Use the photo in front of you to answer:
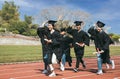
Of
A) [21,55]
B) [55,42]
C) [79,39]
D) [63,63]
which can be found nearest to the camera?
[55,42]

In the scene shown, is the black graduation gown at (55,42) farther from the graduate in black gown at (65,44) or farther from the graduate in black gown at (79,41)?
the graduate in black gown at (65,44)

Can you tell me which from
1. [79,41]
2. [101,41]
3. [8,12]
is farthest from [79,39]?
[8,12]

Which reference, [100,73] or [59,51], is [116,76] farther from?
[59,51]

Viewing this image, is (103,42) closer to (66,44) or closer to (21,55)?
(66,44)

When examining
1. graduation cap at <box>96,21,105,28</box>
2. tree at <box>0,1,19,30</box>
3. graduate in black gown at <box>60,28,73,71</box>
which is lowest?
graduate in black gown at <box>60,28,73,71</box>

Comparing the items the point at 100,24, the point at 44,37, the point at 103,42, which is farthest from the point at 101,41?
the point at 44,37

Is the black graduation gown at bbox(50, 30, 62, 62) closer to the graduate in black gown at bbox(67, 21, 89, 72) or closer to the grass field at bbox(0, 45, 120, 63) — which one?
the graduate in black gown at bbox(67, 21, 89, 72)

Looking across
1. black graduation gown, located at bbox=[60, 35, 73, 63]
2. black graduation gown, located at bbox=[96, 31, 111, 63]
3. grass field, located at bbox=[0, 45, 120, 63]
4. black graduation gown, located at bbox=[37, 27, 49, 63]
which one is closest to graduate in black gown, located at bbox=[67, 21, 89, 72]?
black graduation gown, located at bbox=[96, 31, 111, 63]

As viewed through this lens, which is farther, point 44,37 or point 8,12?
point 8,12

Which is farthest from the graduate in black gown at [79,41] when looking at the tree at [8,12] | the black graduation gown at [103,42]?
the tree at [8,12]

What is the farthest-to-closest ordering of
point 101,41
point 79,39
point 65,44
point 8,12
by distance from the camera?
point 8,12 → point 65,44 → point 79,39 → point 101,41

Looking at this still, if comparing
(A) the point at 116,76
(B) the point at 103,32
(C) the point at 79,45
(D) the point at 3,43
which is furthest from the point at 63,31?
(D) the point at 3,43

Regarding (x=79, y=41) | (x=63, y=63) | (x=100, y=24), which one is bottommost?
(x=63, y=63)

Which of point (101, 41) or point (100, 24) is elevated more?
point (100, 24)
